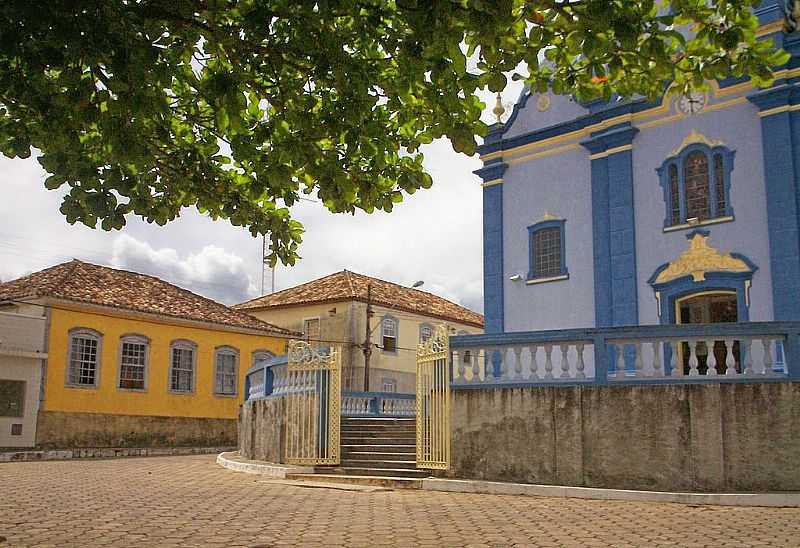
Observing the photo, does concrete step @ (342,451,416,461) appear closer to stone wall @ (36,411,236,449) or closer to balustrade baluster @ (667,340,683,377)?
balustrade baluster @ (667,340,683,377)

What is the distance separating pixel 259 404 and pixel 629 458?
27.0 feet

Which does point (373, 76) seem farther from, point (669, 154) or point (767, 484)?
point (669, 154)

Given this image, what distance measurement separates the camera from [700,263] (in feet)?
51.5

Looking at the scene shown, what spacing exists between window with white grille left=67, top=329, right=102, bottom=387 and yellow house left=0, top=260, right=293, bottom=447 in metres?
0.03

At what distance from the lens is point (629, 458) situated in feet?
34.0

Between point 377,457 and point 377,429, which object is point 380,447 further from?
point 377,429

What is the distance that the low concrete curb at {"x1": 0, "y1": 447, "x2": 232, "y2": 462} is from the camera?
21.9m

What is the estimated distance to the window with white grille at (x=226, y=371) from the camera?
1172 inches

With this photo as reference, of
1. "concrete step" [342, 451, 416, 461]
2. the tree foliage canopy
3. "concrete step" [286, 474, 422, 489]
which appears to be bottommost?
"concrete step" [286, 474, 422, 489]

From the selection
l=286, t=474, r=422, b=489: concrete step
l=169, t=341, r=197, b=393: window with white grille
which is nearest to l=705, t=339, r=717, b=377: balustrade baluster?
l=286, t=474, r=422, b=489: concrete step

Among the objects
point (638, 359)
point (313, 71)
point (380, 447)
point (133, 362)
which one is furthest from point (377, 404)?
point (313, 71)

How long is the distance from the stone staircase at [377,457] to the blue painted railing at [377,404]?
8.86 feet

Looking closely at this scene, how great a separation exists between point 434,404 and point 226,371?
19.2m

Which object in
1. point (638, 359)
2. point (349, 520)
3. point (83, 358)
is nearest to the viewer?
point (349, 520)
